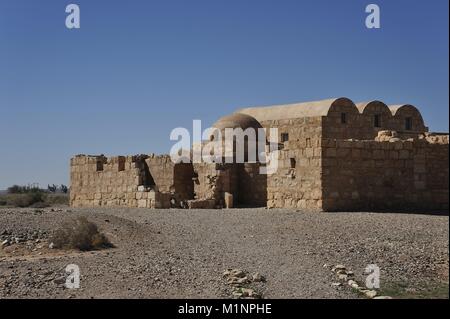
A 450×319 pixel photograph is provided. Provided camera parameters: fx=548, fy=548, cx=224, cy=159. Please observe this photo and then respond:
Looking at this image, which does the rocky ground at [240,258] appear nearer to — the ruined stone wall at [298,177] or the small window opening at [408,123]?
the ruined stone wall at [298,177]

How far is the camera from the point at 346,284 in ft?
23.0

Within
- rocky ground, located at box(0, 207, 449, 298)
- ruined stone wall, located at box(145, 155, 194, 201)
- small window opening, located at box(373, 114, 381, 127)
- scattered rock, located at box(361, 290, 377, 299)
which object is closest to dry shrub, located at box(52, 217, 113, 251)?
rocky ground, located at box(0, 207, 449, 298)

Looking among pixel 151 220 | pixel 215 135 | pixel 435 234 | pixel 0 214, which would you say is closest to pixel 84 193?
pixel 215 135

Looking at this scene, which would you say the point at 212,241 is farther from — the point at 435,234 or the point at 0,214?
the point at 0,214

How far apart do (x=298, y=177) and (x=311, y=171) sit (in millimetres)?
566

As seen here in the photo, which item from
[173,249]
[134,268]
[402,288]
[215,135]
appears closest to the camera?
[402,288]

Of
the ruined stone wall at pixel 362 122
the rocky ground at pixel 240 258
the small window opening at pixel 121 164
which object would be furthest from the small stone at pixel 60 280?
the ruined stone wall at pixel 362 122

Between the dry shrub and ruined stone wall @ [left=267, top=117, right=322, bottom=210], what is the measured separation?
5.30 metres

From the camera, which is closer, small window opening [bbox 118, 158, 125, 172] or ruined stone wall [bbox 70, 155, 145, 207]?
ruined stone wall [bbox 70, 155, 145, 207]

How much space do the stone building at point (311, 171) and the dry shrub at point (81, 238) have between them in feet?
17.7

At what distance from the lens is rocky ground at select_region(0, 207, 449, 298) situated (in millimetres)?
7059

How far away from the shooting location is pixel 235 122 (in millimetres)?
24516

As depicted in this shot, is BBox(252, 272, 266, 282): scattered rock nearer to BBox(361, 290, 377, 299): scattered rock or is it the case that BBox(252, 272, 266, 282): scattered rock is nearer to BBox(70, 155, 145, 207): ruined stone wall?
BBox(361, 290, 377, 299): scattered rock

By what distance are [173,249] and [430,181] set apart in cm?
663
